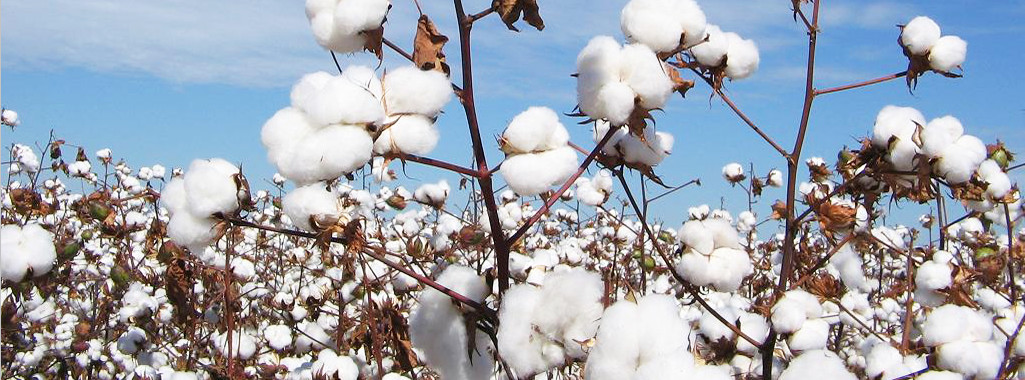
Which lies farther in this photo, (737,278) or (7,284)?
(7,284)

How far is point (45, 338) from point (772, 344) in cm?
431

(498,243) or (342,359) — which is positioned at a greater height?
(342,359)

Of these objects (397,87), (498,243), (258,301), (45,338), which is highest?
(258,301)

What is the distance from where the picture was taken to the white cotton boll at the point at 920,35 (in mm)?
2455

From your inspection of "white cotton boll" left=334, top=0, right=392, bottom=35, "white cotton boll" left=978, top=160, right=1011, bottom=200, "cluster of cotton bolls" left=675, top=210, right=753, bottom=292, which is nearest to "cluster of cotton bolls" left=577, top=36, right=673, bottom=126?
"white cotton boll" left=334, top=0, right=392, bottom=35

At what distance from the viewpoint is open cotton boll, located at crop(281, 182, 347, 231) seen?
142 centimetres

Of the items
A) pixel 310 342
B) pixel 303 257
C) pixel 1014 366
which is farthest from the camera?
pixel 303 257

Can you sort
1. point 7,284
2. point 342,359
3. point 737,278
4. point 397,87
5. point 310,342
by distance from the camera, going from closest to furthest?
point 397,87
point 737,278
point 7,284
point 342,359
point 310,342

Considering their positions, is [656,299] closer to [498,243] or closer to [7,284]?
[498,243]

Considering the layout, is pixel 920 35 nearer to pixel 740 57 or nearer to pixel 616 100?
pixel 740 57

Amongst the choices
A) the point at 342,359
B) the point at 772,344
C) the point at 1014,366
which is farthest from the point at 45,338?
the point at 1014,366

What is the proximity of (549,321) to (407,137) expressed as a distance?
1.19ft

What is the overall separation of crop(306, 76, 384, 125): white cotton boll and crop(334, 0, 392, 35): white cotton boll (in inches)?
5.4

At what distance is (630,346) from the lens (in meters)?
1.21
